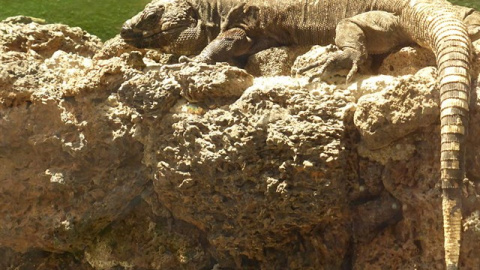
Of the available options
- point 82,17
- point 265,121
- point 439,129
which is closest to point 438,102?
point 439,129

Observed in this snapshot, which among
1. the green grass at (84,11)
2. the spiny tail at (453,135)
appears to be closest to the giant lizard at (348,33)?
the spiny tail at (453,135)

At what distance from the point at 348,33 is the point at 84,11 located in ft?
7.70

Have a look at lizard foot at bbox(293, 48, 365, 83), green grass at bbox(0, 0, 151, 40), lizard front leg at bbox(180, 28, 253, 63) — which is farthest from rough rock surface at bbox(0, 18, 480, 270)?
green grass at bbox(0, 0, 151, 40)

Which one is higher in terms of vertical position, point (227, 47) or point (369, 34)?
point (369, 34)

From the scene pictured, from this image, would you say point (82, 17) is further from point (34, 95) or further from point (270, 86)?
point (270, 86)

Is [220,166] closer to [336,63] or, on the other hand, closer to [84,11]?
[336,63]

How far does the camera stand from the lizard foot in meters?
2.26

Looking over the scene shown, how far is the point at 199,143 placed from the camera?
2.16 m

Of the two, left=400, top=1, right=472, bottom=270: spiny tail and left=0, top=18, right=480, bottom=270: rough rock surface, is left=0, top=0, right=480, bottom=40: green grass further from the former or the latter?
left=400, top=1, right=472, bottom=270: spiny tail

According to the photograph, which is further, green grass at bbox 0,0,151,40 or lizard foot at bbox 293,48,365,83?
green grass at bbox 0,0,151,40

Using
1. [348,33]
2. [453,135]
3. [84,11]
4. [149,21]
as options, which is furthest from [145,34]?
[453,135]

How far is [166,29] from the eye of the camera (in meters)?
2.97

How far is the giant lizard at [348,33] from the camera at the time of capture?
6.03 feet

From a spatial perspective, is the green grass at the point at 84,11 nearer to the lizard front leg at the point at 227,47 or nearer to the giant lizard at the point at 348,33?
the giant lizard at the point at 348,33
